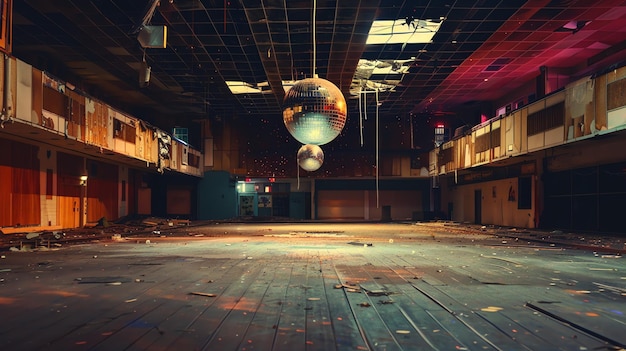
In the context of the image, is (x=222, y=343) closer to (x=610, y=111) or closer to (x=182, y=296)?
(x=182, y=296)

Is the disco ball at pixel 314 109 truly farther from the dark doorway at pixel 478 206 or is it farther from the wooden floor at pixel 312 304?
the dark doorway at pixel 478 206

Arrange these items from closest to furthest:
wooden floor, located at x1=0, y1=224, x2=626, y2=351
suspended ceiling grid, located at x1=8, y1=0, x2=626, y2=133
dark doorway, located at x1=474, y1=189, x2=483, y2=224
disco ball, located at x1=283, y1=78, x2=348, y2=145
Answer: wooden floor, located at x1=0, y1=224, x2=626, y2=351 → disco ball, located at x1=283, y1=78, x2=348, y2=145 → suspended ceiling grid, located at x1=8, y1=0, x2=626, y2=133 → dark doorway, located at x1=474, y1=189, x2=483, y2=224

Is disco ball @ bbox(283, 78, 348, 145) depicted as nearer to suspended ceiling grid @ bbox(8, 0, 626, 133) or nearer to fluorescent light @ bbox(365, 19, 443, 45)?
suspended ceiling grid @ bbox(8, 0, 626, 133)

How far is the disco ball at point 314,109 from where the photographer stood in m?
6.32

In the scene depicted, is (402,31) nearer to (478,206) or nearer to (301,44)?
(301,44)

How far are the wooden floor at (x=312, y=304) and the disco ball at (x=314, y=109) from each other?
6.01 ft

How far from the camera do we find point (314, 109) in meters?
6.30

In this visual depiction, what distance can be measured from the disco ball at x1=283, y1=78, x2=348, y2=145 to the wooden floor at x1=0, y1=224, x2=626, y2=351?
1.83m

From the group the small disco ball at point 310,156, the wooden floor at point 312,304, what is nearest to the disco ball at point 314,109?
the wooden floor at point 312,304

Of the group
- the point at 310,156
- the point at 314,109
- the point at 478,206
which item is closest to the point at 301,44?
the point at 310,156

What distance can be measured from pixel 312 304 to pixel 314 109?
3.00 metres

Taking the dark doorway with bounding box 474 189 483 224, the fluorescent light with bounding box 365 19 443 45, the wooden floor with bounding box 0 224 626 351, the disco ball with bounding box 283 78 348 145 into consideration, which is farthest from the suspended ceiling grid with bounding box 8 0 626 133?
the dark doorway with bounding box 474 189 483 224

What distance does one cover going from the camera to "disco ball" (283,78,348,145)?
6316 millimetres

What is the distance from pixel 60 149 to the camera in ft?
53.3
